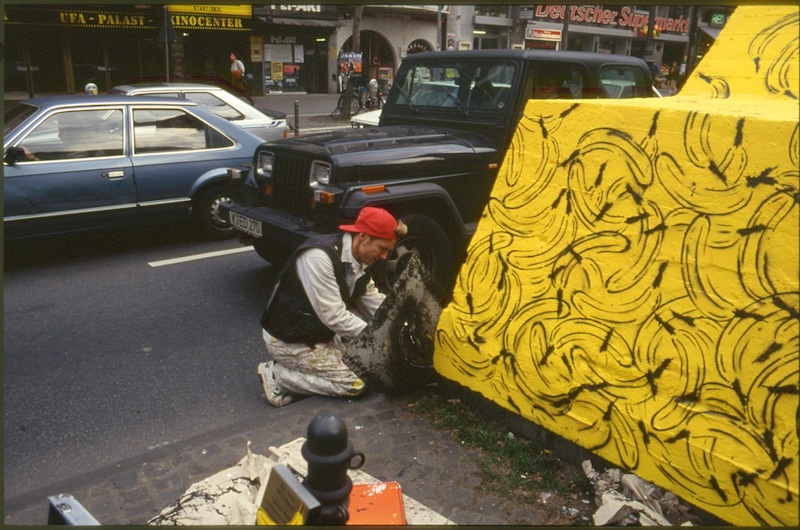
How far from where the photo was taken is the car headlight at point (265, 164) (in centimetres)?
578

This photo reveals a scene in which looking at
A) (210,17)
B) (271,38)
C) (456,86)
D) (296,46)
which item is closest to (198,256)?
(456,86)

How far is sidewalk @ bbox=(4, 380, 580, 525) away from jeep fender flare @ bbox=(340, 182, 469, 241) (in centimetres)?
164

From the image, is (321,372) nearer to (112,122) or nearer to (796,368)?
(796,368)

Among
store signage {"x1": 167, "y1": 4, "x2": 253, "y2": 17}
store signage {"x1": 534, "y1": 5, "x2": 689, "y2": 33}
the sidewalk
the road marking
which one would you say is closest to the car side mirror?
the road marking

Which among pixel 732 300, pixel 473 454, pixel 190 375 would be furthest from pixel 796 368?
pixel 190 375

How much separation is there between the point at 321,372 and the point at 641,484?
6.28 ft

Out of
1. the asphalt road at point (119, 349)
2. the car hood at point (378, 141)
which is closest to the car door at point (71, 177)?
the asphalt road at point (119, 349)

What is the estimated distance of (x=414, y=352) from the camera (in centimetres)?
401

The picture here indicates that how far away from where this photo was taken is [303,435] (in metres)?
3.58

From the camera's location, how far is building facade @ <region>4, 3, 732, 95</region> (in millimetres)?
22969

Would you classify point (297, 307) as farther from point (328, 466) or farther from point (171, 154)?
point (171, 154)

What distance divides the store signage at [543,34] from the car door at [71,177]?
30620mm

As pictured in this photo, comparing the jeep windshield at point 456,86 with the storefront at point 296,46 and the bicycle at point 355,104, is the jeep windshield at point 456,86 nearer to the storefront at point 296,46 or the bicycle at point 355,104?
the bicycle at point 355,104

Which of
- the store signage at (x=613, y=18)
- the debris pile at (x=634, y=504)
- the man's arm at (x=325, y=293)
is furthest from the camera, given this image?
the store signage at (x=613, y=18)
